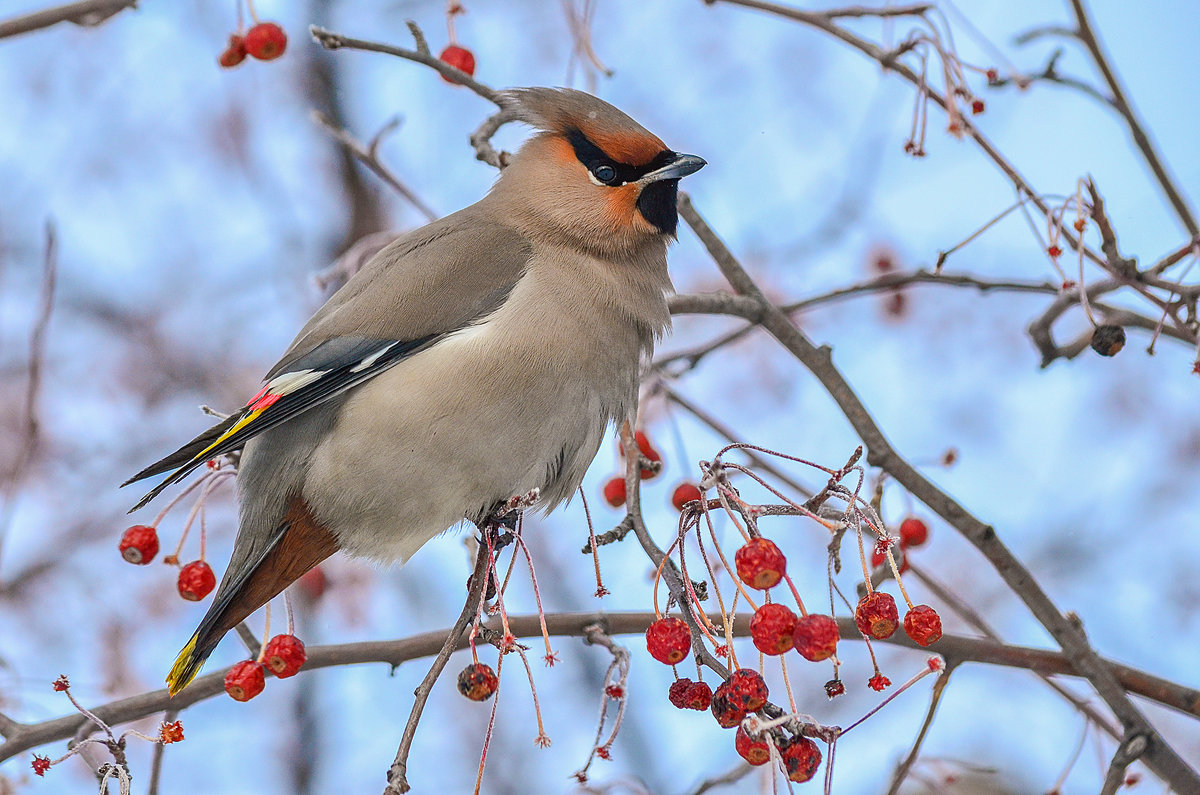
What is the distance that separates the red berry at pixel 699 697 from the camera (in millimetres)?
1994

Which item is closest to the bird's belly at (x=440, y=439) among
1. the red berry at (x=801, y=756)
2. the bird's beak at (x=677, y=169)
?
the bird's beak at (x=677, y=169)

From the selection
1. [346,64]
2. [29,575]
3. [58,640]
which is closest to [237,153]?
[346,64]

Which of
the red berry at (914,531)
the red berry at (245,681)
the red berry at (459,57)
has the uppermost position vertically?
the red berry at (459,57)

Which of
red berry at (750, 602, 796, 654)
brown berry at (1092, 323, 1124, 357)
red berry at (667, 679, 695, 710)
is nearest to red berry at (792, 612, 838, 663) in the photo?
red berry at (750, 602, 796, 654)

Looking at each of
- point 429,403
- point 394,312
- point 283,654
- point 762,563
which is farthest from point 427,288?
point 762,563

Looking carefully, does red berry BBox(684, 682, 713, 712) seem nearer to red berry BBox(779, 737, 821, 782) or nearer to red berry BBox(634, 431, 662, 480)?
red berry BBox(779, 737, 821, 782)

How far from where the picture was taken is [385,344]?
9.38 feet

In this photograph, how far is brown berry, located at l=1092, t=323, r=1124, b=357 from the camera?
2.35 m

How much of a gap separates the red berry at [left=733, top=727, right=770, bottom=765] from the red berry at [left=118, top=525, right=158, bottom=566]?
4.97ft

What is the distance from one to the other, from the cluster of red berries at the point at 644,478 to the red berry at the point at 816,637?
3.57 ft

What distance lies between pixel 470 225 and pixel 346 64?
16.8ft

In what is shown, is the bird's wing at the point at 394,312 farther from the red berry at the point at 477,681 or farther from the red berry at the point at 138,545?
the red berry at the point at 477,681

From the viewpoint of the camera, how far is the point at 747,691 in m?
Answer: 1.74

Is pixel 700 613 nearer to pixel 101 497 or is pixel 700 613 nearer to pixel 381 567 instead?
pixel 381 567
